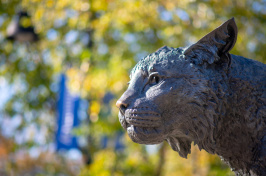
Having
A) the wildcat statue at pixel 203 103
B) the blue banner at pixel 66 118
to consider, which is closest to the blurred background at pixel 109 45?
the blue banner at pixel 66 118

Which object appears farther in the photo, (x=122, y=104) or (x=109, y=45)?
(x=109, y=45)

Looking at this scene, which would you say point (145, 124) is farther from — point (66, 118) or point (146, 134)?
point (66, 118)

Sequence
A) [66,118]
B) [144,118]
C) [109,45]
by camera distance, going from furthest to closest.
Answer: [66,118], [109,45], [144,118]

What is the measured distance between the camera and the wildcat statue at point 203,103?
4.02 feet

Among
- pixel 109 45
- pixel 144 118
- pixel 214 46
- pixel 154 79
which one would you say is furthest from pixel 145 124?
pixel 109 45

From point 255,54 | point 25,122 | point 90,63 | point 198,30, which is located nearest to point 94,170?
point 90,63

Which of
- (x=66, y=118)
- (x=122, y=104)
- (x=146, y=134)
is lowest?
(x=66, y=118)

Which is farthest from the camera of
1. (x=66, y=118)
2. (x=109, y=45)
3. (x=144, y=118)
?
(x=66, y=118)

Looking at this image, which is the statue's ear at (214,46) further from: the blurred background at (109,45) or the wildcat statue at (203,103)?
the blurred background at (109,45)

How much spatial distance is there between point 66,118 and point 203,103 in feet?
15.0

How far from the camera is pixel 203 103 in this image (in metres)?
1.23

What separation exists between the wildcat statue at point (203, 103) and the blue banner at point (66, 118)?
13.8ft

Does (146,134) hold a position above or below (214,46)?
below

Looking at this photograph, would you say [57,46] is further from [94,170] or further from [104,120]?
[94,170]
